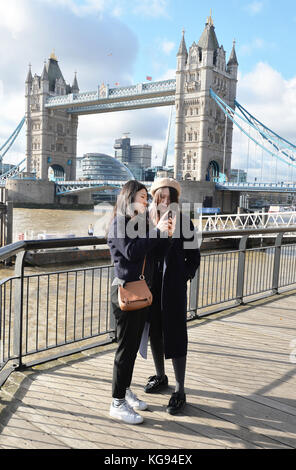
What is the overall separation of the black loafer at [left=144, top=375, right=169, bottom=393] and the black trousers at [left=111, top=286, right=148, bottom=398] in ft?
1.20

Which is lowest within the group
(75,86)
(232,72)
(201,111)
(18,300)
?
(18,300)

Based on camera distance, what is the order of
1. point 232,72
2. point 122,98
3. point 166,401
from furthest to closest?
1. point 122,98
2. point 232,72
3. point 166,401

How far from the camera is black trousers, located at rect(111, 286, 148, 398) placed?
2418mm

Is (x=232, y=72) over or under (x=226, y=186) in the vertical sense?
over

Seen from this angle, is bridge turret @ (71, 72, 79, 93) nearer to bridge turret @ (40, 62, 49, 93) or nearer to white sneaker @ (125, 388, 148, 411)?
bridge turret @ (40, 62, 49, 93)

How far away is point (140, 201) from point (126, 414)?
119 cm

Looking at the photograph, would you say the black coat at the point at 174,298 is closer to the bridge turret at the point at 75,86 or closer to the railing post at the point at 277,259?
the railing post at the point at 277,259

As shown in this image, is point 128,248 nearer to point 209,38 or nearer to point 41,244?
point 41,244

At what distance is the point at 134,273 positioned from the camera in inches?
92.7

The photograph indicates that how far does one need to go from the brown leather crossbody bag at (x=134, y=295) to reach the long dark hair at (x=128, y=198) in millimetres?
360

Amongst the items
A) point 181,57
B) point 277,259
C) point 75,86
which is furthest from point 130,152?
point 277,259

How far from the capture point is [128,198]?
230cm
